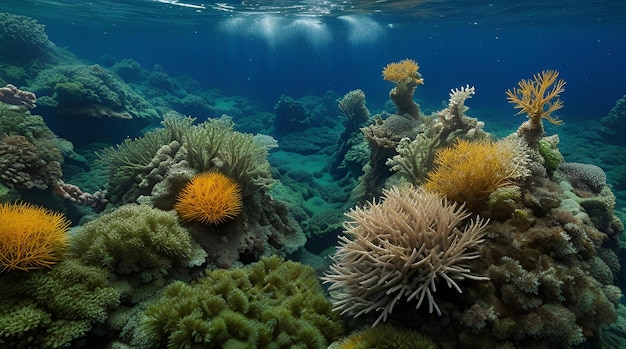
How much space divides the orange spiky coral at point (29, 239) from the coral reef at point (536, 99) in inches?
215

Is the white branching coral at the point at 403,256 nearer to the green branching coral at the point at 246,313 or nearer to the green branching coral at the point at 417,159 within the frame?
the green branching coral at the point at 246,313

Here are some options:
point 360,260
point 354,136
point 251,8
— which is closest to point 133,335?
point 360,260

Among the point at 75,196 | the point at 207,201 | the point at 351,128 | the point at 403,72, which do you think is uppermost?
the point at 403,72

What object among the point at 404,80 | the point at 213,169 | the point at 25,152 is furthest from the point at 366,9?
the point at 25,152

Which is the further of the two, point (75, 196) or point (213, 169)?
point (75, 196)

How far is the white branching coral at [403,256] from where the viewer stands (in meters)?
3.03

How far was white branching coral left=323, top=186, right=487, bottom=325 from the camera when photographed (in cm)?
303

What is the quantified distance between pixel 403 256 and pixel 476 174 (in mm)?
1512

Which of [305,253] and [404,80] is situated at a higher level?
[404,80]

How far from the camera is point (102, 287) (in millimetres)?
3488

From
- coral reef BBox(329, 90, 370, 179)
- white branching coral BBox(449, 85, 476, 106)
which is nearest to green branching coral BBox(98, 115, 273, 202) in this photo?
white branching coral BBox(449, 85, 476, 106)

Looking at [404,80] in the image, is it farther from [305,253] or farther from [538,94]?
[305,253]

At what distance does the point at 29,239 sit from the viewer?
10.6ft

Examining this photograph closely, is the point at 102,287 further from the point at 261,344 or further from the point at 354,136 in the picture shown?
the point at 354,136
